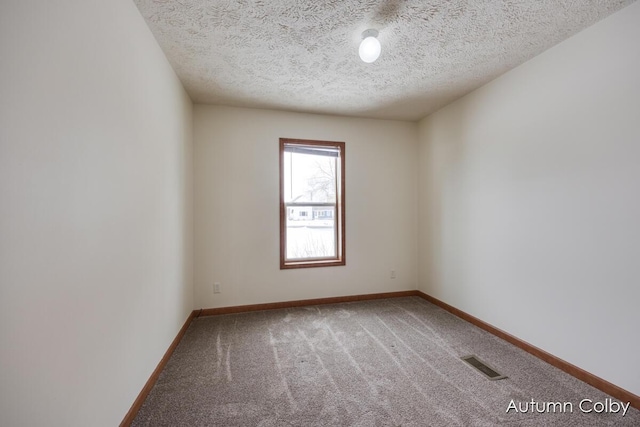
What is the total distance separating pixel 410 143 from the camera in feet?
13.4

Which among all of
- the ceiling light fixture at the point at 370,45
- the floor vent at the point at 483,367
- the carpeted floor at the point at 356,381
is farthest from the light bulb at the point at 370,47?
the floor vent at the point at 483,367

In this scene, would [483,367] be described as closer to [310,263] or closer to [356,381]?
[356,381]

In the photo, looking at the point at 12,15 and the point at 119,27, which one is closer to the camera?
the point at 12,15

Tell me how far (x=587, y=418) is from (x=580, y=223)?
132 cm

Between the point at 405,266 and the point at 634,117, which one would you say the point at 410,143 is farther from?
the point at 634,117

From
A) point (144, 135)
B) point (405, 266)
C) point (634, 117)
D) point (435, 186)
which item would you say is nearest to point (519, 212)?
point (634, 117)

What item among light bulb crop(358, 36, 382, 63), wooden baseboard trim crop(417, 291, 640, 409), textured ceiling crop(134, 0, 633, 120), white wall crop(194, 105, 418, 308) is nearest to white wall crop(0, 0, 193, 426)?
textured ceiling crop(134, 0, 633, 120)

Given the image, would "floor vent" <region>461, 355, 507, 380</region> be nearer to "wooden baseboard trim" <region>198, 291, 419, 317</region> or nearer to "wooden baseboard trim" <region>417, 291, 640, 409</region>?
"wooden baseboard trim" <region>417, 291, 640, 409</region>

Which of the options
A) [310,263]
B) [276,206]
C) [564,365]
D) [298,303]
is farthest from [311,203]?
[564,365]

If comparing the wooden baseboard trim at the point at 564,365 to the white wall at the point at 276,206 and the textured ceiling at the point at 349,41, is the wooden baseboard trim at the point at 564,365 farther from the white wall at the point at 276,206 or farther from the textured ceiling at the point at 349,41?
the textured ceiling at the point at 349,41

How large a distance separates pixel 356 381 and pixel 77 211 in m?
2.07

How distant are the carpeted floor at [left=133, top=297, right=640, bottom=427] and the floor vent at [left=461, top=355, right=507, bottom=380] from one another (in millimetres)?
52

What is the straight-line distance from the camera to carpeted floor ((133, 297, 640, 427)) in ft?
5.48

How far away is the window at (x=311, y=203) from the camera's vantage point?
3.64 metres
